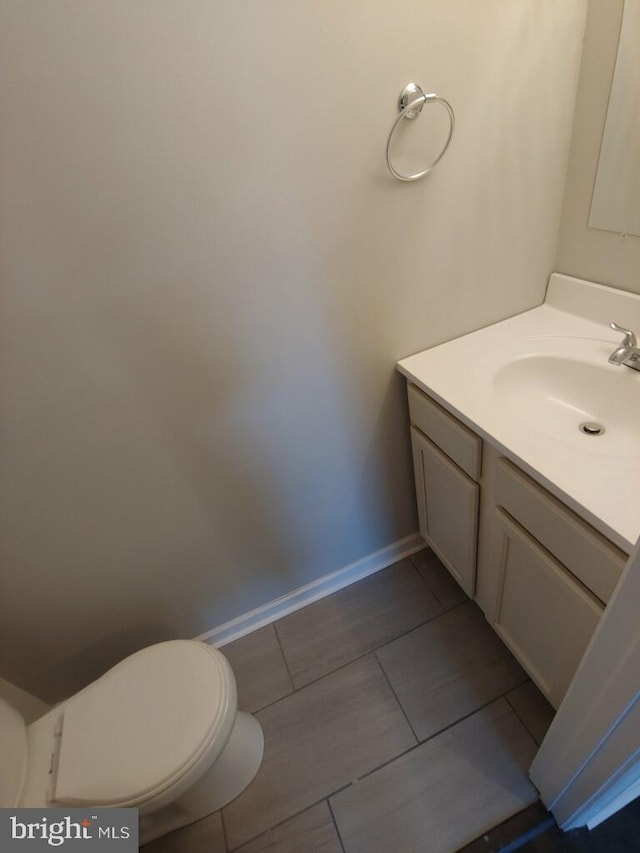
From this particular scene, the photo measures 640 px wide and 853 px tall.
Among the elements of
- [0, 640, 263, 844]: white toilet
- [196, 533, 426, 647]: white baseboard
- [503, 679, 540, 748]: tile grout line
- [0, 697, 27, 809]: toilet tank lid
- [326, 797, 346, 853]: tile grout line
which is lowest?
[326, 797, 346, 853]: tile grout line

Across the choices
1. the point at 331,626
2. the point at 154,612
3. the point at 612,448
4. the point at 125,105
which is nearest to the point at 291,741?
the point at 331,626

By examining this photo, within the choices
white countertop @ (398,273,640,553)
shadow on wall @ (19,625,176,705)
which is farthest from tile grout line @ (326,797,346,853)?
white countertop @ (398,273,640,553)

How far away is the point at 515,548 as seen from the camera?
3.14 ft

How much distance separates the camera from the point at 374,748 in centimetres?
115

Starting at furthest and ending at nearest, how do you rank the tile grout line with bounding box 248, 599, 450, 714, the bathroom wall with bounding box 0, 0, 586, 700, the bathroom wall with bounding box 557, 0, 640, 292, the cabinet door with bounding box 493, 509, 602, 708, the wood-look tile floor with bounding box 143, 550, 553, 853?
1. the tile grout line with bounding box 248, 599, 450, 714
2. the wood-look tile floor with bounding box 143, 550, 553, 853
3. the bathroom wall with bounding box 557, 0, 640, 292
4. the cabinet door with bounding box 493, 509, 602, 708
5. the bathroom wall with bounding box 0, 0, 586, 700

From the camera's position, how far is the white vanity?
0.75 meters

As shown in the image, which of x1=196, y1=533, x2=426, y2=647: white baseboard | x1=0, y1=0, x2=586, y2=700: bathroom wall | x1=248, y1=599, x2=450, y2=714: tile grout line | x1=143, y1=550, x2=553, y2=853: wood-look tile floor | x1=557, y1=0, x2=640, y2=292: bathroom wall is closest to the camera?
x1=0, y1=0, x2=586, y2=700: bathroom wall

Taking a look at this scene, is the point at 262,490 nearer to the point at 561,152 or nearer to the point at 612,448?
the point at 612,448

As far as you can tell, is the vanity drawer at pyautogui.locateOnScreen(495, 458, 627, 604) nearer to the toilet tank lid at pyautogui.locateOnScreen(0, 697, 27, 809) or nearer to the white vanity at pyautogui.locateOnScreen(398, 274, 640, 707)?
the white vanity at pyautogui.locateOnScreen(398, 274, 640, 707)

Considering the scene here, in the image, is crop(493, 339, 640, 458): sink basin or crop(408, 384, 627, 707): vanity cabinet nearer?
crop(408, 384, 627, 707): vanity cabinet

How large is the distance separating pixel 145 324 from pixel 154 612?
2.99 ft

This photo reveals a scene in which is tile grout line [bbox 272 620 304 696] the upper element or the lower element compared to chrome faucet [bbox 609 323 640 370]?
lower

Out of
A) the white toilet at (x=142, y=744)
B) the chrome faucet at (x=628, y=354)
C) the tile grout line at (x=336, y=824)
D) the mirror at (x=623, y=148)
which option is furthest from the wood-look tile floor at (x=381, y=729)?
the mirror at (x=623, y=148)

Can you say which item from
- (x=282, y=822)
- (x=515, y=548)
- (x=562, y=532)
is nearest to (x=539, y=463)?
(x=562, y=532)
